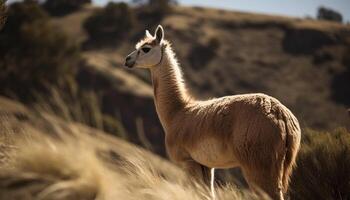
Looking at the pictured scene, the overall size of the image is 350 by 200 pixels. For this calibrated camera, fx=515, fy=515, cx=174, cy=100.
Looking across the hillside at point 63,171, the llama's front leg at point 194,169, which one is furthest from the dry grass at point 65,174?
the llama's front leg at point 194,169

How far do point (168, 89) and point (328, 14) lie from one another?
76.2 meters

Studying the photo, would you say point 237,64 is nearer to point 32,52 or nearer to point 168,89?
point 32,52

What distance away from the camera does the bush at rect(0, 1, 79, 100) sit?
36.8 m

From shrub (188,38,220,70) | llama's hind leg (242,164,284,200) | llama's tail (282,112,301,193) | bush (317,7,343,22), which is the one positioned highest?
llama's tail (282,112,301,193)

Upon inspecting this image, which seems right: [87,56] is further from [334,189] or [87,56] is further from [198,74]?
[334,189]

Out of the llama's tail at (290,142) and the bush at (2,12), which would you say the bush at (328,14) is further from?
the llama's tail at (290,142)

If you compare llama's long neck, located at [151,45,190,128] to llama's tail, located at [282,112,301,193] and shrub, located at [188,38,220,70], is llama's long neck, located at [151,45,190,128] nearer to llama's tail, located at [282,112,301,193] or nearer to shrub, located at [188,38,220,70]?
llama's tail, located at [282,112,301,193]

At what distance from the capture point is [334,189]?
6785mm

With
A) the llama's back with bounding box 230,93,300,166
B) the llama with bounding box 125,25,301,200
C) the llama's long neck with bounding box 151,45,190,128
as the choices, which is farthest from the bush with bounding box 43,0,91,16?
the llama's back with bounding box 230,93,300,166

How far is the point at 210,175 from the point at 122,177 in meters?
2.81

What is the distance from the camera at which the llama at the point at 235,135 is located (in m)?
5.52

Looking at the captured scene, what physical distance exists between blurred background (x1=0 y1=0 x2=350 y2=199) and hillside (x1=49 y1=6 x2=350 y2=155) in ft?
0.34

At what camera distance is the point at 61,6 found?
205 feet

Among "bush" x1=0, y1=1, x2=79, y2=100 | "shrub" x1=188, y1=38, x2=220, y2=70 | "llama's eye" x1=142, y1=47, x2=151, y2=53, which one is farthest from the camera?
"shrub" x1=188, y1=38, x2=220, y2=70
